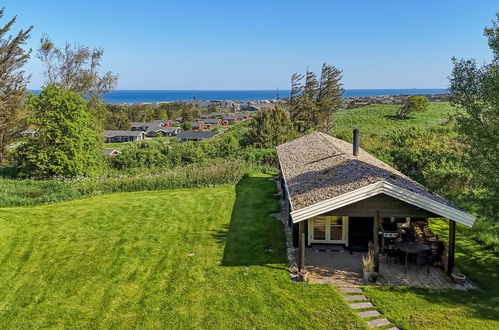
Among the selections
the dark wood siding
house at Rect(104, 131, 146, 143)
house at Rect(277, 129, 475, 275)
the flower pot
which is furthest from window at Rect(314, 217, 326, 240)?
house at Rect(104, 131, 146, 143)

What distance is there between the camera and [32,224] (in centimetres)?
1705

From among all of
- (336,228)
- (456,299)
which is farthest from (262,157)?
(456,299)

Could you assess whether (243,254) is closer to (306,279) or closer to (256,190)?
(306,279)

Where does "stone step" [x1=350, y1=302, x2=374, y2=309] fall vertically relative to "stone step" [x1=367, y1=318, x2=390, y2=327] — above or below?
above

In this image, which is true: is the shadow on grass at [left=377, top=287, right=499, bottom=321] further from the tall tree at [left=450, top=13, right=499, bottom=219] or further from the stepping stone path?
the tall tree at [left=450, top=13, right=499, bottom=219]

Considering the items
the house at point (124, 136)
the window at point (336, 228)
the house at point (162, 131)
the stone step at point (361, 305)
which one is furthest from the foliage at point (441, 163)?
the house at point (162, 131)

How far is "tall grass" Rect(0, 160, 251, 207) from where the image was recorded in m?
23.4

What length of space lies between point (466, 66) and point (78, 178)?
27.1 m

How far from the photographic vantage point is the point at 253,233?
1575 cm

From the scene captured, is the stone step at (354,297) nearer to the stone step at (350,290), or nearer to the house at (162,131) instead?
the stone step at (350,290)

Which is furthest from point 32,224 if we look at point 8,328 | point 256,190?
point 256,190

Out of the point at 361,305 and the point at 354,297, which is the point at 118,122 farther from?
the point at 361,305

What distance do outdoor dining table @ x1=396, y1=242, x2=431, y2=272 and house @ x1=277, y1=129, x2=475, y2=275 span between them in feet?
2.40

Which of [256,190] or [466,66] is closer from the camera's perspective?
[466,66]
